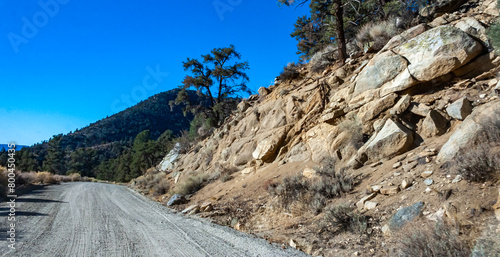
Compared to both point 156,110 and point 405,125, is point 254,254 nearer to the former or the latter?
point 405,125

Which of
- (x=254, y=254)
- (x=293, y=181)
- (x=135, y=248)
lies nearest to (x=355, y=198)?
(x=293, y=181)

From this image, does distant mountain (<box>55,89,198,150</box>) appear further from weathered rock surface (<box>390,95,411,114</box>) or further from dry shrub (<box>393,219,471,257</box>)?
dry shrub (<box>393,219,471,257</box>)

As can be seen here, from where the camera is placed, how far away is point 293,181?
7.94m

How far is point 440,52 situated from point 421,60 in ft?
1.75

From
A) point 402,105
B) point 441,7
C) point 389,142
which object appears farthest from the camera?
point 441,7

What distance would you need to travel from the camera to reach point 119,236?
6.05m

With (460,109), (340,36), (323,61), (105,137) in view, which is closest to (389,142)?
(460,109)

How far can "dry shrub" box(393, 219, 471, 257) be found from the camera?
327 cm

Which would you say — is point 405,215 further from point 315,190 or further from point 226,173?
point 226,173

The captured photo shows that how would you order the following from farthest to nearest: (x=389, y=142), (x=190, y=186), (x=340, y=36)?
(x=340, y=36)
(x=190, y=186)
(x=389, y=142)

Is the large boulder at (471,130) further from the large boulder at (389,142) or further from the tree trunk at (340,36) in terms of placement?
A: the tree trunk at (340,36)

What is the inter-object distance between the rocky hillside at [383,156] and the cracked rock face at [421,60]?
0.04m

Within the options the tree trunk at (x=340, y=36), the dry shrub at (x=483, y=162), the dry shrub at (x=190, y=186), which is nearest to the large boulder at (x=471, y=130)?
the dry shrub at (x=483, y=162)

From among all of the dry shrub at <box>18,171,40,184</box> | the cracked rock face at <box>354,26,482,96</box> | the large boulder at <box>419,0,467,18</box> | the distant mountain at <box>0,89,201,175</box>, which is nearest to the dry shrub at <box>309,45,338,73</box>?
the large boulder at <box>419,0,467,18</box>
